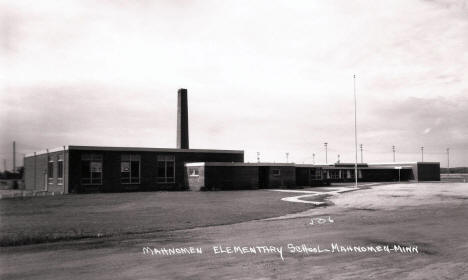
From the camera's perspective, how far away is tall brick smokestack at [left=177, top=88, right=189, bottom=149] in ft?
174

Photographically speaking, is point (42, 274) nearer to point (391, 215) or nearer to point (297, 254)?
→ point (297, 254)

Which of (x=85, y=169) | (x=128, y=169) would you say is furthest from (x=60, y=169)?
(x=128, y=169)

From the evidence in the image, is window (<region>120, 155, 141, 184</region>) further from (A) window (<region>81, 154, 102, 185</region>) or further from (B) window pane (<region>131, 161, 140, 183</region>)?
(A) window (<region>81, 154, 102, 185</region>)

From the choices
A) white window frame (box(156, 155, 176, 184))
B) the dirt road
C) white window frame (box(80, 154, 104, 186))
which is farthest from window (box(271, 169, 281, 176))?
the dirt road

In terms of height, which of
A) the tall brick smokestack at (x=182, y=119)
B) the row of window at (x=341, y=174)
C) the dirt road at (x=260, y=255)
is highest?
the tall brick smokestack at (x=182, y=119)

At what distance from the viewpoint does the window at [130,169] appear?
44.3 meters

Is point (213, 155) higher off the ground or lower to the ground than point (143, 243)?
higher

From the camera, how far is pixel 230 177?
45.9 m

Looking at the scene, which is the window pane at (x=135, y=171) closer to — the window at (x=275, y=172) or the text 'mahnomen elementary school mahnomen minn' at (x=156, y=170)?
the text 'mahnomen elementary school mahnomen minn' at (x=156, y=170)

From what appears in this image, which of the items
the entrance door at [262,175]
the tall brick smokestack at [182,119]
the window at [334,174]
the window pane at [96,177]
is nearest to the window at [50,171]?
the window pane at [96,177]

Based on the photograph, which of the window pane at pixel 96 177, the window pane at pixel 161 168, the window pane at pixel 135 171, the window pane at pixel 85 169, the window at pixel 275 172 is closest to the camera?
the window pane at pixel 85 169

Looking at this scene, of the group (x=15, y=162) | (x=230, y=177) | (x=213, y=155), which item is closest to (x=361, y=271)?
(x=230, y=177)

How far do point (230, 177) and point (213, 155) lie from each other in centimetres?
581

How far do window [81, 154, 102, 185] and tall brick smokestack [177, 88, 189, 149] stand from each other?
12.3 m
